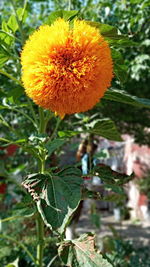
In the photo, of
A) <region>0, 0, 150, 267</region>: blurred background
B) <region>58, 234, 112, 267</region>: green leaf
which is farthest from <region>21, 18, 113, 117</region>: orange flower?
<region>58, 234, 112, 267</region>: green leaf

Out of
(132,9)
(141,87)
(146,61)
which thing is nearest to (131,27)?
(132,9)

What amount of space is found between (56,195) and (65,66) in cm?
27

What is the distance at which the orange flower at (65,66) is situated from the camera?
61 centimetres

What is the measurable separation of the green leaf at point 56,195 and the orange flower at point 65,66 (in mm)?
183

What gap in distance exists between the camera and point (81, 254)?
0.81m

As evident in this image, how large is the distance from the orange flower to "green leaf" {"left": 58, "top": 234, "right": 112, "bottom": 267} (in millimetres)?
372

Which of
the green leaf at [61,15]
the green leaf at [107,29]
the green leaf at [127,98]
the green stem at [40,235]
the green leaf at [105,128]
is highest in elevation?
the green leaf at [61,15]

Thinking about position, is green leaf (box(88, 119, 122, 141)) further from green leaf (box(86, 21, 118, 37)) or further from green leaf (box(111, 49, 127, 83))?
green leaf (box(86, 21, 118, 37))

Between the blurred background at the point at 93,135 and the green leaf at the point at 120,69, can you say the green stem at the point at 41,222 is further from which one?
the green leaf at the point at 120,69

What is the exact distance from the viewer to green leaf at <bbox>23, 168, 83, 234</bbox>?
667 millimetres

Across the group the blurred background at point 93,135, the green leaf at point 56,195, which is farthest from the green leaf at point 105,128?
the green leaf at point 56,195

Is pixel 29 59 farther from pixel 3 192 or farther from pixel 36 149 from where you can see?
pixel 3 192

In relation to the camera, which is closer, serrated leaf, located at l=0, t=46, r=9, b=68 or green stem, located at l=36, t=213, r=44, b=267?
serrated leaf, located at l=0, t=46, r=9, b=68

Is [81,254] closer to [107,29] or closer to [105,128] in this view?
[105,128]
